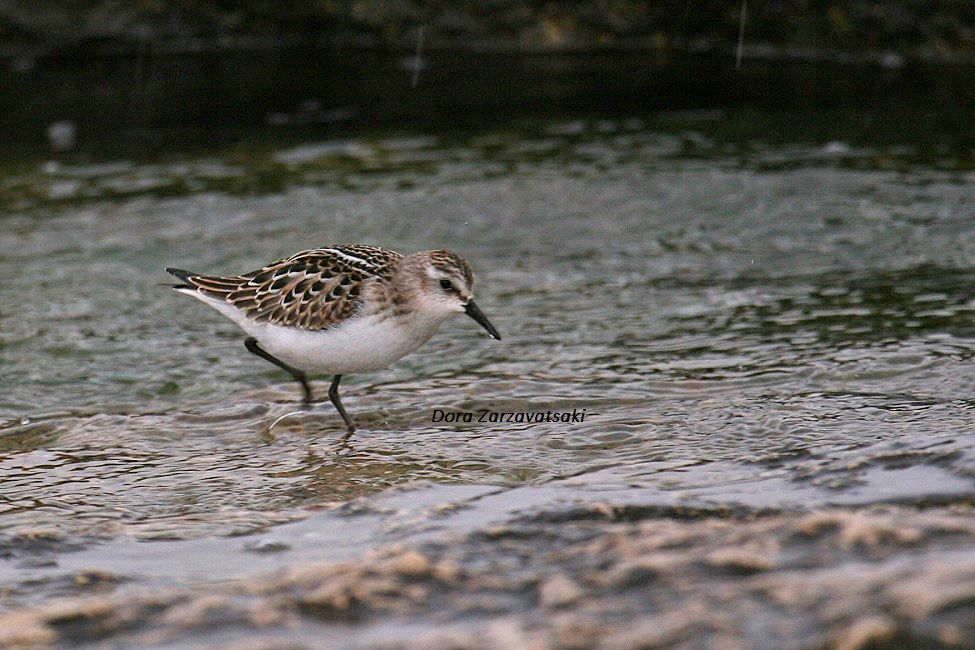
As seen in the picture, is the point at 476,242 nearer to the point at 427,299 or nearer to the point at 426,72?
the point at 427,299

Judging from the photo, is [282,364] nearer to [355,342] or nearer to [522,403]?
[355,342]

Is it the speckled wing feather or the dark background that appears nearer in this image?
the speckled wing feather

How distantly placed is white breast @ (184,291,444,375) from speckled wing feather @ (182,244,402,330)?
6cm

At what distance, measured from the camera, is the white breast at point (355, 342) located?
6.39 meters

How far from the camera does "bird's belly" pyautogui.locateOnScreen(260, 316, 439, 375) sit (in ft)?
21.0

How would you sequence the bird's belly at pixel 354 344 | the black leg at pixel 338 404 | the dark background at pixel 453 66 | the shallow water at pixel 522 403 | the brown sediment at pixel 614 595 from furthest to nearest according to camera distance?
the dark background at pixel 453 66, the black leg at pixel 338 404, the bird's belly at pixel 354 344, the shallow water at pixel 522 403, the brown sediment at pixel 614 595

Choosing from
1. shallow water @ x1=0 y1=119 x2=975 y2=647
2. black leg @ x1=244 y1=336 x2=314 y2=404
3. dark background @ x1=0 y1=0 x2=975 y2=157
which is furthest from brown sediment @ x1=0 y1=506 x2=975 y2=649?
dark background @ x1=0 y1=0 x2=975 y2=157

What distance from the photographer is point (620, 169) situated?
1150cm

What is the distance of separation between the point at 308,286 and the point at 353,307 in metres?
0.34

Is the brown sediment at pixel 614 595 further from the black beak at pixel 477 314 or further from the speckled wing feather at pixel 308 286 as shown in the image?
the speckled wing feather at pixel 308 286

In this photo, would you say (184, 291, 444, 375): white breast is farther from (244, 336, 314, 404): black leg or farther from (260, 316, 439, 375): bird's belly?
(244, 336, 314, 404): black leg

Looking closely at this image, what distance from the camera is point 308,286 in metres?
6.66

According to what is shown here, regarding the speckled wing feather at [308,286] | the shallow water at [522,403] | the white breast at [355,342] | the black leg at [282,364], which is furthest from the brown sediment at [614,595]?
the black leg at [282,364]

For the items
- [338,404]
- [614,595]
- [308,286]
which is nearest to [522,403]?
[338,404]
